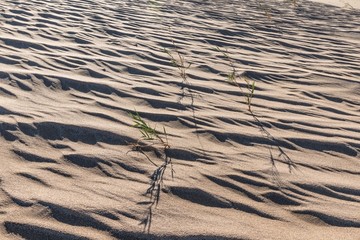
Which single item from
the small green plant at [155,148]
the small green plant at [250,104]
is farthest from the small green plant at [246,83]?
the small green plant at [155,148]

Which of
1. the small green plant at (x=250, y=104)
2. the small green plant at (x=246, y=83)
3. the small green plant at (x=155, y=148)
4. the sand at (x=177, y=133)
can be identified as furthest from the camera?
the small green plant at (x=246, y=83)

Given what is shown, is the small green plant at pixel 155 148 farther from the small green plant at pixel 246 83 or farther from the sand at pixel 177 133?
the small green plant at pixel 246 83

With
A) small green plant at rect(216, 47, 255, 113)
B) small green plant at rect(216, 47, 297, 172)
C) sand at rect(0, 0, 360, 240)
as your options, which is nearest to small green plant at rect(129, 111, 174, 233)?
sand at rect(0, 0, 360, 240)

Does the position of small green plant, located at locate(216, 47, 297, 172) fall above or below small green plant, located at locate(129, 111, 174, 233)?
above

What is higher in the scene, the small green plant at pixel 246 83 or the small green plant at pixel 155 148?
the small green plant at pixel 246 83

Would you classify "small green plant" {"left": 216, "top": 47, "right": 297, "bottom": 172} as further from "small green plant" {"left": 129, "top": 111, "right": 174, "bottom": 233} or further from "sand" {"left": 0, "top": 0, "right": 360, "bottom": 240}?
"small green plant" {"left": 129, "top": 111, "right": 174, "bottom": 233}

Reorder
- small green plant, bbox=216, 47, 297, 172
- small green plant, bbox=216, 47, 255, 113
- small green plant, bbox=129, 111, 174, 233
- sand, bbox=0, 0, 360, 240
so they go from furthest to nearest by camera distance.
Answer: small green plant, bbox=216, 47, 255, 113, small green plant, bbox=216, 47, 297, 172, small green plant, bbox=129, 111, 174, 233, sand, bbox=0, 0, 360, 240

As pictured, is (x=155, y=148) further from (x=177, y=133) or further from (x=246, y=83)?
(x=246, y=83)

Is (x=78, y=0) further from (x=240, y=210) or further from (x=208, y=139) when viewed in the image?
(x=240, y=210)

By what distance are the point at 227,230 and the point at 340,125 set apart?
56.8 inches

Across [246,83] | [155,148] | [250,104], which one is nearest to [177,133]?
[155,148]

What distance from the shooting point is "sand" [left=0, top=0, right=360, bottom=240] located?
74.4 inches

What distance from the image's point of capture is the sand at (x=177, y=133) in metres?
1.89

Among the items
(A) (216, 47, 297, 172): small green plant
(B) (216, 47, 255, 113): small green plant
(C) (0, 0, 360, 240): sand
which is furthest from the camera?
(B) (216, 47, 255, 113): small green plant
